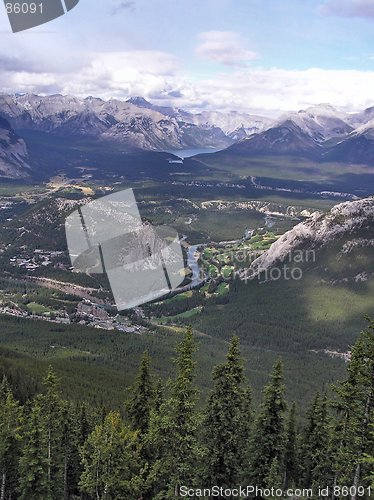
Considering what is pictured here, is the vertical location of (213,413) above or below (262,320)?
above

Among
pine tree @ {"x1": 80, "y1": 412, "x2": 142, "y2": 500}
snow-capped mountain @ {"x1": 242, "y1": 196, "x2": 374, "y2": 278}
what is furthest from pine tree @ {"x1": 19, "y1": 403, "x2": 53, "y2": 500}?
snow-capped mountain @ {"x1": 242, "y1": 196, "x2": 374, "y2": 278}

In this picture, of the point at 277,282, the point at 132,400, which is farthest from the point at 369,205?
the point at 132,400

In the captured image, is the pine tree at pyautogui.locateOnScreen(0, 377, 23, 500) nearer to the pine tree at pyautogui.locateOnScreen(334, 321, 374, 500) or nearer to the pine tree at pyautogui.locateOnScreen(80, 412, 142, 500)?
the pine tree at pyautogui.locateOnScreen(80, 412, 142, 500)

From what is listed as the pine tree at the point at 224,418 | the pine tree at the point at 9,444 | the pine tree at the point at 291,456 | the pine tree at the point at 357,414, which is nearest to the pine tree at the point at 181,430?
the pine tree at the point at 224,418

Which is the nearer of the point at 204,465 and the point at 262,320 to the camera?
the point at 204,465

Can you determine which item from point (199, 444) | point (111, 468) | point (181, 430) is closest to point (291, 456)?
point (199, 444)

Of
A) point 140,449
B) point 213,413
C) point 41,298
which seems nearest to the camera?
point 213,413

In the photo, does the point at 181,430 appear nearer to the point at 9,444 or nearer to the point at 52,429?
the point at 52,429

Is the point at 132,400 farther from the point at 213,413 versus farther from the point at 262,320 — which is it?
the point at 262,320
